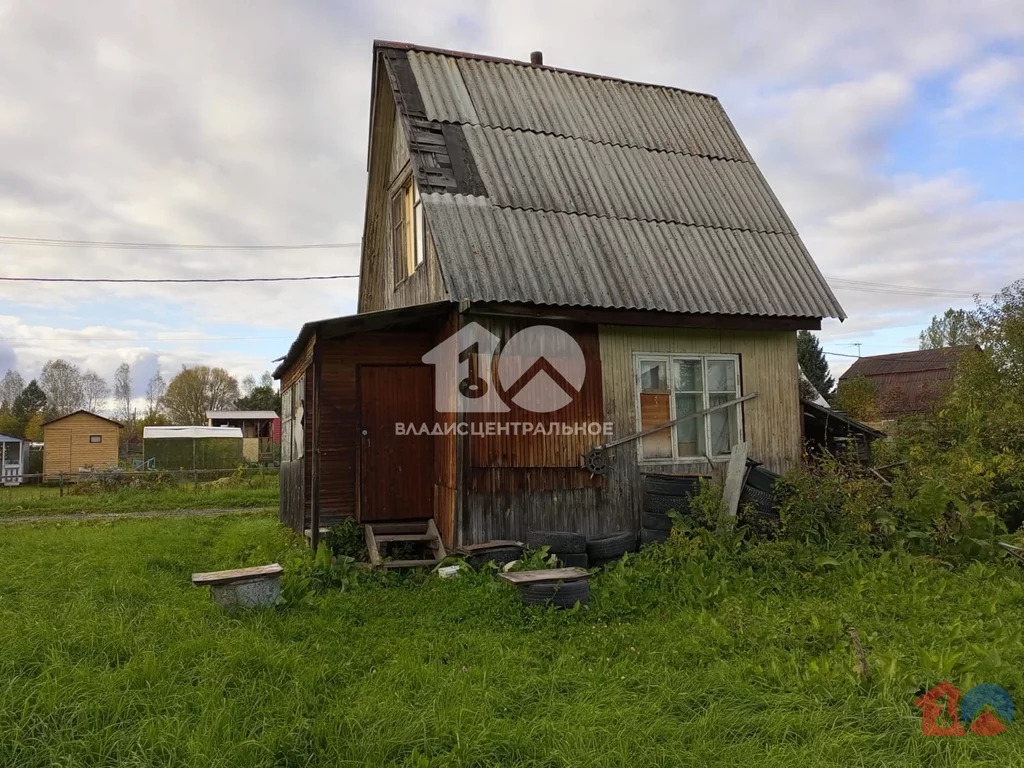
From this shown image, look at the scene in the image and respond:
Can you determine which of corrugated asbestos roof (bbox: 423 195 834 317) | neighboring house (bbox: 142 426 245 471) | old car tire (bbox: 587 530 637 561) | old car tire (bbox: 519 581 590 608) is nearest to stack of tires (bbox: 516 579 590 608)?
old car tire (bbox: 519 581 590 608)

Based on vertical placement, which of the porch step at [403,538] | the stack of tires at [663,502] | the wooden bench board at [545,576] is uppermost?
the stack of tires at [663,502]

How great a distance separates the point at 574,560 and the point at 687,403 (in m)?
2.80

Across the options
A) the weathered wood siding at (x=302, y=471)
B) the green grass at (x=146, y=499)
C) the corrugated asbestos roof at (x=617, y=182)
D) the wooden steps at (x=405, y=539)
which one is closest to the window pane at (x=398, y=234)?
the corrugated asbestos roof at (x=617, y=182)

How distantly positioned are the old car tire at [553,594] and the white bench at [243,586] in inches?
84.0

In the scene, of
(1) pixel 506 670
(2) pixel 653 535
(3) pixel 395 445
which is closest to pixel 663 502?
(2) pixel 653 535

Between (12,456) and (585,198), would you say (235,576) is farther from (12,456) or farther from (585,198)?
(12,456)

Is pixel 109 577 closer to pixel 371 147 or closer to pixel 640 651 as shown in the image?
pixel 640 651

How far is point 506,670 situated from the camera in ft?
15.3

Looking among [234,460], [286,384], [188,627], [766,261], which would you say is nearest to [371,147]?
[286,384]

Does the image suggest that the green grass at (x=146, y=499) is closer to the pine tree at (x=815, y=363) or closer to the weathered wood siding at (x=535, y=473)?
the weathered wood siding at (x=535, y=473)

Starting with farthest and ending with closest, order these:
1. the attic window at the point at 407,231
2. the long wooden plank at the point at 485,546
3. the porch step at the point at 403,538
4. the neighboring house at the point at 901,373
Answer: the neighboring house at the point at 901,373, the attic window at the point at 407,231, the porch step at the point at 403,538, the long wooden plank at the point at 485,546

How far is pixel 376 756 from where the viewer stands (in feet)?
11.4

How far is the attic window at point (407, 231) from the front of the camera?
9.78 m

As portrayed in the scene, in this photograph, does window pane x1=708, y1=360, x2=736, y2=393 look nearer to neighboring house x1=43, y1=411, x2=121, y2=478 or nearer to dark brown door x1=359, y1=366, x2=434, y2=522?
dark brown door x1=359, y1=366, x2=434, y2=522
